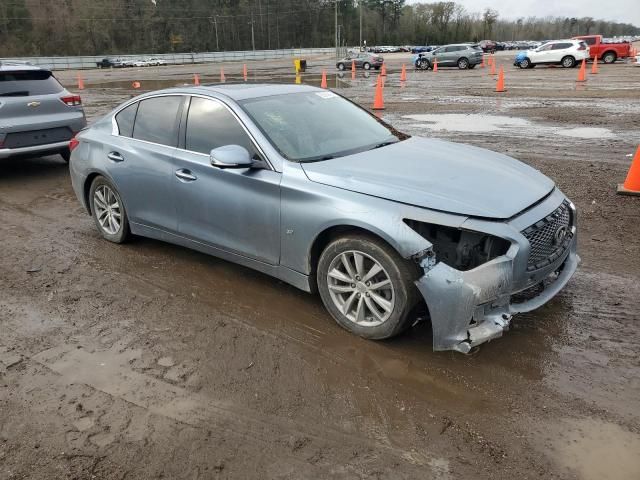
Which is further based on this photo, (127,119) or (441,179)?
(127,119)

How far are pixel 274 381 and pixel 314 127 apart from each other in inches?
85.1

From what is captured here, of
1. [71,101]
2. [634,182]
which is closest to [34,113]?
[71,101]

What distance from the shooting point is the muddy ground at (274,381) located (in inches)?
106

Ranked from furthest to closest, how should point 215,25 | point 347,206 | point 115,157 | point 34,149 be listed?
point 215,25
point 34,149
point 115,157
point 347,206

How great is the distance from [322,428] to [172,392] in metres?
0.98

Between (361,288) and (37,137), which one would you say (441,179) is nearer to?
(361,288)

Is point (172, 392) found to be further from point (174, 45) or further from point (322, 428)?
point (174, 45)

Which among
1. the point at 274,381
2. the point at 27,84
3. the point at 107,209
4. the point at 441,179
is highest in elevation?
the point at 27,84

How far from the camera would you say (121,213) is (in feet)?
18.0

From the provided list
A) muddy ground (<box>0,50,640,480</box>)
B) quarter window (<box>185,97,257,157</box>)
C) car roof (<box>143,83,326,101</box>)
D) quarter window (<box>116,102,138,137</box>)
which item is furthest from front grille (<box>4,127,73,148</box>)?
quarter window (<box>185,97,257,157</box>)

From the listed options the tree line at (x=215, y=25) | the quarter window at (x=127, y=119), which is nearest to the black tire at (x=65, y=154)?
the quarter window at (x=127, y=119)

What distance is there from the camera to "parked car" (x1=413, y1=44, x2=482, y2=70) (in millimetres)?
37781

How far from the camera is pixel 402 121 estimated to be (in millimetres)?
13492

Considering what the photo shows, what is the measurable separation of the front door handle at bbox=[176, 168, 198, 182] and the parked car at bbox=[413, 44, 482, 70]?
37.0m
